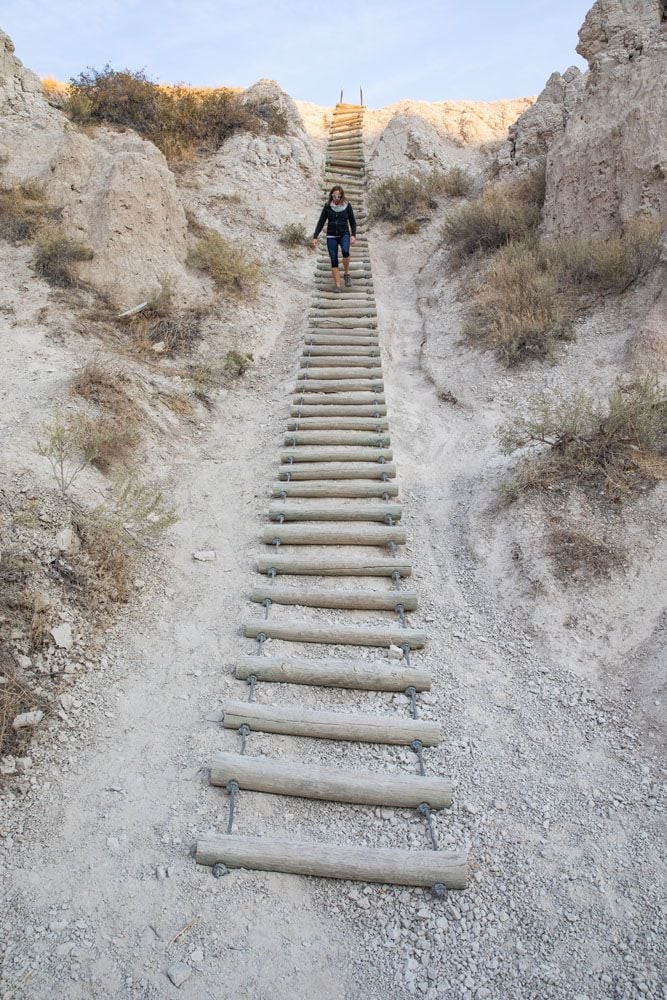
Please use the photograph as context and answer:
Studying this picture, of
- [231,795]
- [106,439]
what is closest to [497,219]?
[106,439]

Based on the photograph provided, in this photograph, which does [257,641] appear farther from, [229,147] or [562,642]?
[229,147]

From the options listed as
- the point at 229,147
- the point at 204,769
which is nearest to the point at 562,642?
the point at 204,769

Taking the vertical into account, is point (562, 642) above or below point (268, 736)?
above

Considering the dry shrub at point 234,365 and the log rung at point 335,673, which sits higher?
the dry shrub at point 234,365

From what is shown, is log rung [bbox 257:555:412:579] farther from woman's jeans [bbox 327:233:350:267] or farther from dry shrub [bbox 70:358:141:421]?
woman's jeans [bbox 327:233:350:267]

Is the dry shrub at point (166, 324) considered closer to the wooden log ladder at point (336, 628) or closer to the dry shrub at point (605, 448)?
the wooden log ladder at point (336, 628)

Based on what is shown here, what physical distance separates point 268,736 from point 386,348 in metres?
6.49

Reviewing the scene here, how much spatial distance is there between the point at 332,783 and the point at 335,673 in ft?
2.74

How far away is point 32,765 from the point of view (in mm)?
3490

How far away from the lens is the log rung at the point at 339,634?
15.0ft

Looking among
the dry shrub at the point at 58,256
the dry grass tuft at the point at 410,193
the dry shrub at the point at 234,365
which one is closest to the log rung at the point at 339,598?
the dry shrub at the point at 234,365

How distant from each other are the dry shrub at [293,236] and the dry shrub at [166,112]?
136 inches

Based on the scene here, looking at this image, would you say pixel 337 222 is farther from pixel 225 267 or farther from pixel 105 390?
pixel 105 390

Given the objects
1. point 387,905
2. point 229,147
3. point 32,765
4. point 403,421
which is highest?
point 229,147
